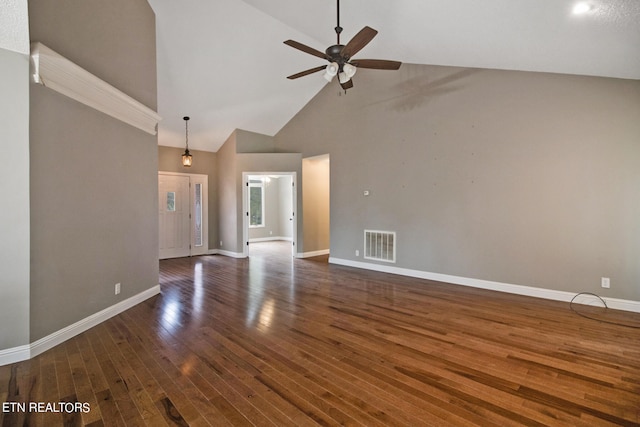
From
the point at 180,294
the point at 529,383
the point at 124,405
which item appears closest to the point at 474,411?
the point at 529,383

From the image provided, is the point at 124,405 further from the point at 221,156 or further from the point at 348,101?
the point at 221,156

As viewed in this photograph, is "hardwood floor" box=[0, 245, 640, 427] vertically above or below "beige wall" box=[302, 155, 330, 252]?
below

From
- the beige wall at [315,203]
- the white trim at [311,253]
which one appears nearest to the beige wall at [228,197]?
the white trim at [311,253]

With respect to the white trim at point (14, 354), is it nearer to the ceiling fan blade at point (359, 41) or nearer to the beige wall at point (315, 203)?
the ceiling fan blade at point (359, 41)

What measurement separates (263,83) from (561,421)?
21.4 feet

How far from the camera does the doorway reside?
25.2 feet

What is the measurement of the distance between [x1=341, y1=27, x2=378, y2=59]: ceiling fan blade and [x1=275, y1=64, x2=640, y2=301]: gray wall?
2740mm

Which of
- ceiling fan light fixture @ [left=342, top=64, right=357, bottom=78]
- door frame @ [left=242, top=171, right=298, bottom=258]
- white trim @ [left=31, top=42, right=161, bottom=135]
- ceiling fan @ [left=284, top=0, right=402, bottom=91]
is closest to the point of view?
white trim @ [left=31, top=42, right=161, bottom=135]

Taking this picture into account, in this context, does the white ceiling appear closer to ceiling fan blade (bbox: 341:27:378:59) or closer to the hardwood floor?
ceiling fan blade (bbox: 341:27:378:59)

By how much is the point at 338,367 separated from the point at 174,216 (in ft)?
22.5

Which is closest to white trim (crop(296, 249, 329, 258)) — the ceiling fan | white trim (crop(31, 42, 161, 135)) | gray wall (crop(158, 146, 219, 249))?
gray wall (crop(158, 146, 219, 249))

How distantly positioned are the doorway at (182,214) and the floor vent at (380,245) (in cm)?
464

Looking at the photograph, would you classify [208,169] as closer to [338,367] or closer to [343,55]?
[343,55]

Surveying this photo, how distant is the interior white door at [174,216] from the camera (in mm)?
7672
